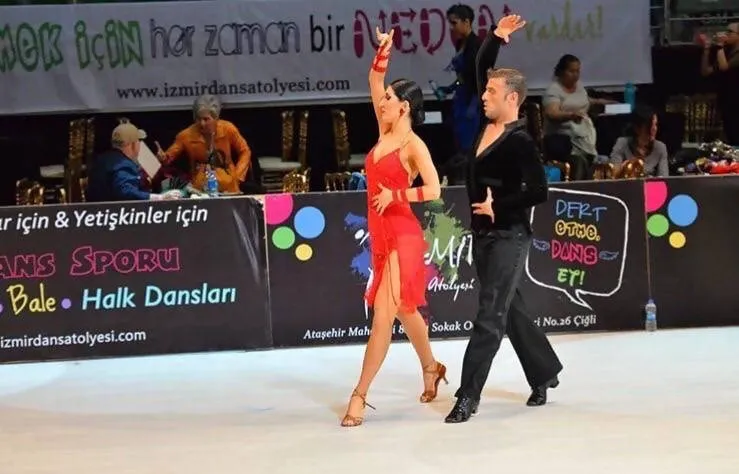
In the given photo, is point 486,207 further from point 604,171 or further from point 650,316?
point 604,171

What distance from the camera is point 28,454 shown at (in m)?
5.96

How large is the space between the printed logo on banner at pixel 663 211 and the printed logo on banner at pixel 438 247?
4.00 ft

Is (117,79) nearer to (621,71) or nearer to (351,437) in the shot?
(621,71)

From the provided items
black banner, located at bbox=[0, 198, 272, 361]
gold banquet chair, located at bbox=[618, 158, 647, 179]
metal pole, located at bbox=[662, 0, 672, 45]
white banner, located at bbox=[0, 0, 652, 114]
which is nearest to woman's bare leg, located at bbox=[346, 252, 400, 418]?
black banner, located at bbox=[0, 198, 272, 361]

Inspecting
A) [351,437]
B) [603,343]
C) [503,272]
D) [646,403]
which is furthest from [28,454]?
[603,343]

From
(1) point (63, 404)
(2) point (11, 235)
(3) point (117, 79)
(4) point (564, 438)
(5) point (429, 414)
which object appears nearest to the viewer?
(4) point (564, 438)

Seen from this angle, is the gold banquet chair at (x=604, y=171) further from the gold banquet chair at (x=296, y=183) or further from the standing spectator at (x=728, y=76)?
the gold banquet chair at (x=296, y=183)

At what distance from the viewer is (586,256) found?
8375 mm

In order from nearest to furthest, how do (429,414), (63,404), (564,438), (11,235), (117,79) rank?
1. (564,438)
2. (429,414)
3. (63,404)
4. (11,235)
5. (117,79)

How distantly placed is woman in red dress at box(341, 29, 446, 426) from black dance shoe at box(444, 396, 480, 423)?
43cm

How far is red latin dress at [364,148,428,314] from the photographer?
6277 mm

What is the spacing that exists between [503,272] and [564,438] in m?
0.85

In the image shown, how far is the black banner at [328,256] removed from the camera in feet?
27.0

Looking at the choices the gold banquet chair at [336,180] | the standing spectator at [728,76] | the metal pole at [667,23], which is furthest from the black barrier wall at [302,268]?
the metal pole at [667,23]
